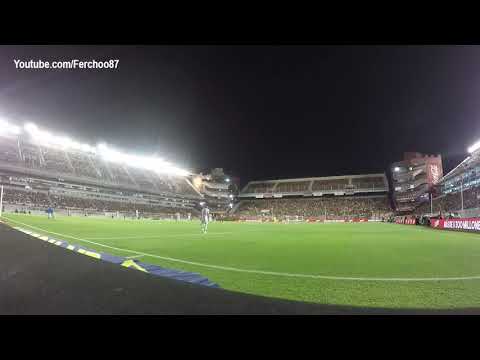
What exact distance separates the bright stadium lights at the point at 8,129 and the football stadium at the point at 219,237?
0.99 ft

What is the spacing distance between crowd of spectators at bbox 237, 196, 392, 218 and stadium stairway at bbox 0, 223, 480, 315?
6499cm

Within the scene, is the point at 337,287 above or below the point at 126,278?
below

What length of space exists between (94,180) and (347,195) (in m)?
71.4

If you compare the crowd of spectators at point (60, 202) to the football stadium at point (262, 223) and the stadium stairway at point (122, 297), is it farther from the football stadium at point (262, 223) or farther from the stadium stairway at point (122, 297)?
the stadium stairway at point (122, 297)

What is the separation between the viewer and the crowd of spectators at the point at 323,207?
67.9 metres

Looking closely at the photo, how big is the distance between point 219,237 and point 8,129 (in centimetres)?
5259

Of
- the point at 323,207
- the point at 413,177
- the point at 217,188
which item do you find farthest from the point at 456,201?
the point at 217,188

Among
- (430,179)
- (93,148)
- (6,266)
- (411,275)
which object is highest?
(93,148)

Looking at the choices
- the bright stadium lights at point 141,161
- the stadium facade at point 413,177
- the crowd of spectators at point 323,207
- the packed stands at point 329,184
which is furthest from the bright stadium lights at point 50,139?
the stadium facade at point 413,177

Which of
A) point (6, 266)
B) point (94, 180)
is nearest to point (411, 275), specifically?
point (6, 266)

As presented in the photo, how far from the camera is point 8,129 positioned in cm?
4422
